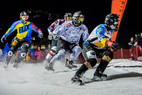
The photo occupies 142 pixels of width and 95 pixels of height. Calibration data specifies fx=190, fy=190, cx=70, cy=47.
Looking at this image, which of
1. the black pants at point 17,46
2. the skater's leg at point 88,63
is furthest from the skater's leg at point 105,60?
the black pants at point 17,46

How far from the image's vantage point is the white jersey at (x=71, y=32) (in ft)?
15.5

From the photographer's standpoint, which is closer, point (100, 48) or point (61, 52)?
point (100, 48)

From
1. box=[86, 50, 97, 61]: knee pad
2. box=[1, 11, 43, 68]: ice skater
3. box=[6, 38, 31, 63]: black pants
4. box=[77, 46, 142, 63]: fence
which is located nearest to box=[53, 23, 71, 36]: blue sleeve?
box=[1, 11, 43, 68]: ice skater

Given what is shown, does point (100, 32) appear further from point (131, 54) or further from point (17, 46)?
point (131, 54)

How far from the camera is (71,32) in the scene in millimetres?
4824

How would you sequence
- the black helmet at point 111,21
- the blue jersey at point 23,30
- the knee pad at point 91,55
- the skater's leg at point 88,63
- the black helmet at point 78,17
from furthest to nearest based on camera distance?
the blue jersey at point 23,30 → the black helmet at point 78,17 → the black helmet at point 111,21 → the knee pad at point 91,55 → the skater's leg at point 88,63

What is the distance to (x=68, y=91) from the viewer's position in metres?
2.65

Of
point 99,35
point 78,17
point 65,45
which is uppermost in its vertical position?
point 78,17

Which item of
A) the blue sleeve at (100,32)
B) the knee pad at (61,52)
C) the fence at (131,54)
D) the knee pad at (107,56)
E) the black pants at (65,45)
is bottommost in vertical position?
the fence at (131,54)

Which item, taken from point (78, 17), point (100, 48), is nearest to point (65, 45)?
point (78, 17)

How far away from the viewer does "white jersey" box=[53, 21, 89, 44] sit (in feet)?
15.5

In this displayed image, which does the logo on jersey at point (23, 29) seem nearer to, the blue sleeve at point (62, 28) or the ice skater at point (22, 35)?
the ice skater at point (22, 35)

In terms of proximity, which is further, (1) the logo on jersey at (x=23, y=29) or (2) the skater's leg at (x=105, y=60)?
(1) the logo on jersey at (x=23, y=29)

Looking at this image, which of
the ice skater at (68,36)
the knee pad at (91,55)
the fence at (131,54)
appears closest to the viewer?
the knee pad at (91,55)
